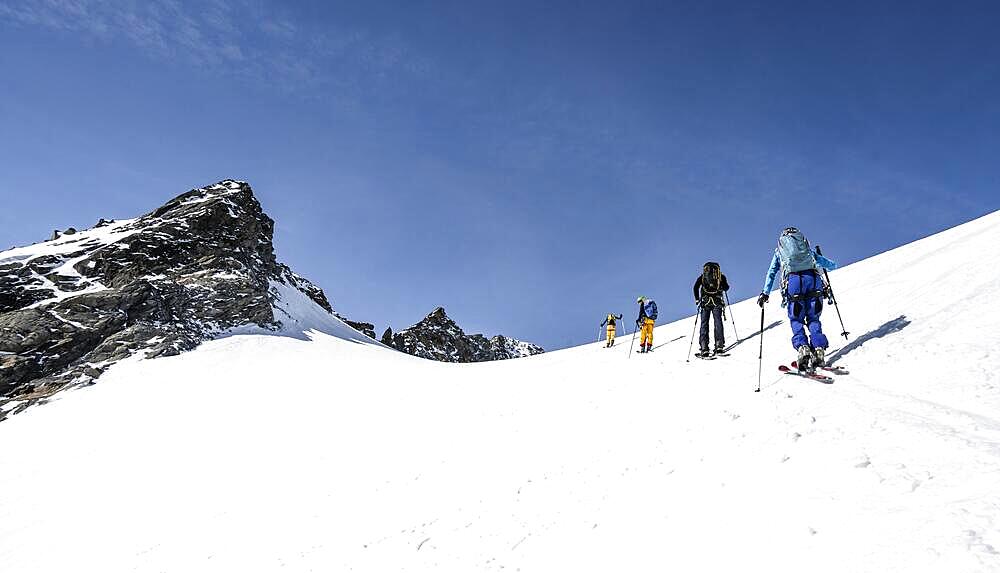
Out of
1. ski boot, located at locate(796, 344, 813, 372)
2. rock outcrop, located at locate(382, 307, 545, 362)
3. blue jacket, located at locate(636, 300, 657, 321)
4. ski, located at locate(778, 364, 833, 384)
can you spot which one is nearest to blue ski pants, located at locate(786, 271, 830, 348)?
ski boot, located at locate(796, 344, 813, 372)

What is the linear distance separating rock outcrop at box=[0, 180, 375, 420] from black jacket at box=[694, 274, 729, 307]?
31619 mm

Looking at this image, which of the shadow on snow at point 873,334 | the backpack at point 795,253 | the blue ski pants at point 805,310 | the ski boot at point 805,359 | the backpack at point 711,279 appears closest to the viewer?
the ski boot at point 805,359

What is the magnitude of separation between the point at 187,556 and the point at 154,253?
45.8 metres

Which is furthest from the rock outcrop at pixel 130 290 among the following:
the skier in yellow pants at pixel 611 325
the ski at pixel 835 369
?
the ski at pixel 835 369

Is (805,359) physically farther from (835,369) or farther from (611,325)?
(611,325)

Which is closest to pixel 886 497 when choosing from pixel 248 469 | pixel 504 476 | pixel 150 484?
pixel 504 476

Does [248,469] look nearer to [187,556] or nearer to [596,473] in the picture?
[187,556]

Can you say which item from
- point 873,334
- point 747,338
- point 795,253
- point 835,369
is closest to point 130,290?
point 747,338

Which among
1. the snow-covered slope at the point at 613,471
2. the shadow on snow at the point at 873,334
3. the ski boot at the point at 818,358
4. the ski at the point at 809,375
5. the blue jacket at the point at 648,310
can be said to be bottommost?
the snow-covered slope at the point at 613,471

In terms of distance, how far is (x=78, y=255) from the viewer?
138 ft

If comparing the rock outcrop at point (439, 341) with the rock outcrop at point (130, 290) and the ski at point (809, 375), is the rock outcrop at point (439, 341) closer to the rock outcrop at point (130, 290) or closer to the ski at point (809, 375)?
the rock outcrop at point (130, 290)

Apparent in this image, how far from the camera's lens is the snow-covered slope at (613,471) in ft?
13.1

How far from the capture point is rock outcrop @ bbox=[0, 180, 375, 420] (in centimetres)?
3088

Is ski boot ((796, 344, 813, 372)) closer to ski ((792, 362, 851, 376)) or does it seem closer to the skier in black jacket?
ski ((792, 362, 851, 376))
